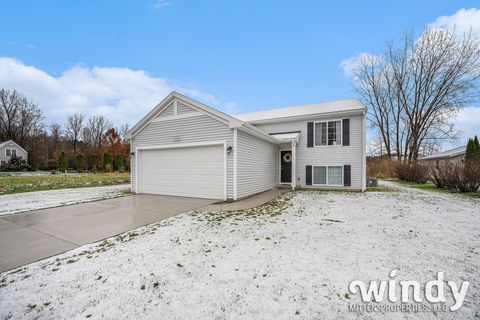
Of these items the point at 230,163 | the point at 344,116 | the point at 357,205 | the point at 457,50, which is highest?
the point at 457,50

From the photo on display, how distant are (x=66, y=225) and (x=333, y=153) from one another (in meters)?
11.4

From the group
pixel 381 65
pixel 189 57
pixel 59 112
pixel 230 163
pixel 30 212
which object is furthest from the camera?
pixel 59 112

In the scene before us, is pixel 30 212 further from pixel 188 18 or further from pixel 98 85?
pixel 98 85

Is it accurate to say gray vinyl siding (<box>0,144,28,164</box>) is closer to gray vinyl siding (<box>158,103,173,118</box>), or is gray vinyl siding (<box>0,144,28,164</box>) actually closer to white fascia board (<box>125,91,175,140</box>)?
white fascia board (<box>125,91,175,140</box>)

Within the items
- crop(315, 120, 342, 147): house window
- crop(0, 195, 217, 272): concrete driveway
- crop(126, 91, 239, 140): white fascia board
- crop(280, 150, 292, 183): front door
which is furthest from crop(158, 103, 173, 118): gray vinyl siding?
crop(315, 120, 342, 147): house window

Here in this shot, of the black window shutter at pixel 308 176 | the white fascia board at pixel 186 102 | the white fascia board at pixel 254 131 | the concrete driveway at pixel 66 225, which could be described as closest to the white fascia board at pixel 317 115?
the white fascia board at pixel 254 131

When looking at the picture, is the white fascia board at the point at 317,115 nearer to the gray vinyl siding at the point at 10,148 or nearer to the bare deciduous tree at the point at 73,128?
the gray vinyl siding at the point at 10,148

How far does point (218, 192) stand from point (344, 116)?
26.1 ft

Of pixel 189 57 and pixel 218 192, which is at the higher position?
pixel 189 57

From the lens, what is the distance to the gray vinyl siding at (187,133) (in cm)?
770

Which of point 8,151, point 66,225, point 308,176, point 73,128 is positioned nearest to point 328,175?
point 308,176

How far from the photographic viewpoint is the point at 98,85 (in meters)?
17.0

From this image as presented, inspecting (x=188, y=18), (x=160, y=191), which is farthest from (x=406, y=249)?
(x=188, y=18)

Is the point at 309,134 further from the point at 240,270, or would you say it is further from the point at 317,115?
the point at 240,270
